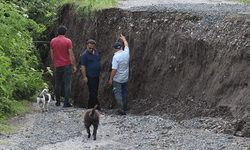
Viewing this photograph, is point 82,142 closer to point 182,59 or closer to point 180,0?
point 182,59

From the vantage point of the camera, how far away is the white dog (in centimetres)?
860

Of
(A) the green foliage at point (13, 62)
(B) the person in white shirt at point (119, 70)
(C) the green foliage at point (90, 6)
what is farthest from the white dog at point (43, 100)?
(C) the green foliage at point (90, 6)

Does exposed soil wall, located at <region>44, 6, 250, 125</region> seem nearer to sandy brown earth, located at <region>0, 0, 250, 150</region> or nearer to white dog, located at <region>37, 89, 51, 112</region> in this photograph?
sandy brown earth, located at <region>0, 0, 250, 150</region>

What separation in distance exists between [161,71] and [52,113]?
347cm

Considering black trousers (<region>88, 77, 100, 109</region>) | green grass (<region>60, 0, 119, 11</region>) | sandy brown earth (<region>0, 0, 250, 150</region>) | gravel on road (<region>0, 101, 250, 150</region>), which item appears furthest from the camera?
green grass (<region>60, 0, 119, 11</region>)

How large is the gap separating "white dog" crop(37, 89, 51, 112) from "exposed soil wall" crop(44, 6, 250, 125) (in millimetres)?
2439

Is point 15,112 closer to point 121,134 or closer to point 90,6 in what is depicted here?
point 121,134

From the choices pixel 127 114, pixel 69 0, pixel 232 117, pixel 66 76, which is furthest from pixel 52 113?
pixel 69 0

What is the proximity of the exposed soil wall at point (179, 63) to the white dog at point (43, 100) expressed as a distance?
8.00ft

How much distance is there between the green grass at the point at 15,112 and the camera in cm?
719

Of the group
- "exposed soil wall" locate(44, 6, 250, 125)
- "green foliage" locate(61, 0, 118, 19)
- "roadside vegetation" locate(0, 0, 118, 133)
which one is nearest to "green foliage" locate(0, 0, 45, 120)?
"roadside vegetation" locate(0, 0, 118, 133)

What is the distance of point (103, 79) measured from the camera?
36.8 feet

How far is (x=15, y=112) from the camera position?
854 centimetres

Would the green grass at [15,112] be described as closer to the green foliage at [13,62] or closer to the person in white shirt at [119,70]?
the green foliage at [13,62]
